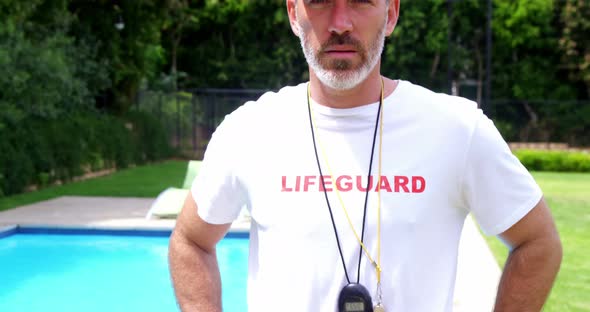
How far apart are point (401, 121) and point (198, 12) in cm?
3515

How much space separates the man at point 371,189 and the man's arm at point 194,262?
0.11 metres

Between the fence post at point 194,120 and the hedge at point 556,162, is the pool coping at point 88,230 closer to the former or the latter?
the hedge at point 556,162

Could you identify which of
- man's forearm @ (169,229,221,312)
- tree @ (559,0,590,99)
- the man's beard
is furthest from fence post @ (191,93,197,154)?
the man's beard

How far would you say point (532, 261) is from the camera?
68.9 inches

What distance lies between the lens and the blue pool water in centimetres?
820

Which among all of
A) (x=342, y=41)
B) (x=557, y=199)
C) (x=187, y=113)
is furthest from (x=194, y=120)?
(x=342, y=41)

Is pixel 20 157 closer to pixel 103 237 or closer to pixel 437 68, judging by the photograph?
pixel 103 237

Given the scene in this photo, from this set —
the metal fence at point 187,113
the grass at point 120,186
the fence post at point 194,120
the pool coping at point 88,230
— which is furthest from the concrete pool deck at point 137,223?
the fence post at point 194,120

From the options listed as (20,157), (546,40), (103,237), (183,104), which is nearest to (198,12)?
(183,104)

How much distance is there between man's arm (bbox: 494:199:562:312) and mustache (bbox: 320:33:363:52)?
20.9 inches

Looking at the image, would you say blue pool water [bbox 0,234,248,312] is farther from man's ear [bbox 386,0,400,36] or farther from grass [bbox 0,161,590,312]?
man's ear [bbox 386,0,400,36]

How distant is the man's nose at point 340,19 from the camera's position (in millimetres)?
1743

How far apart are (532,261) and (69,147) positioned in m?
15.8

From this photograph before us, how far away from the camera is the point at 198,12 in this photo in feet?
118
